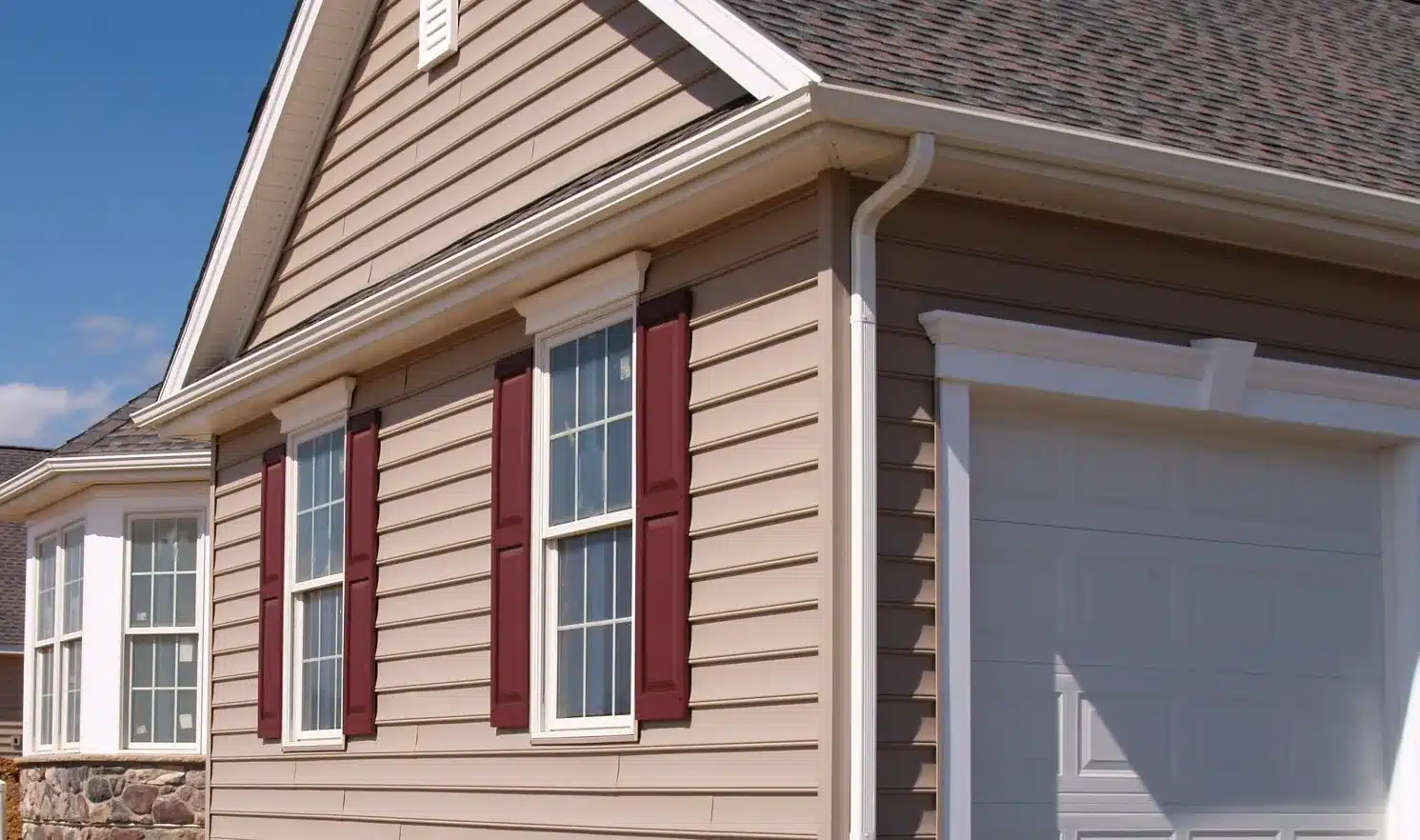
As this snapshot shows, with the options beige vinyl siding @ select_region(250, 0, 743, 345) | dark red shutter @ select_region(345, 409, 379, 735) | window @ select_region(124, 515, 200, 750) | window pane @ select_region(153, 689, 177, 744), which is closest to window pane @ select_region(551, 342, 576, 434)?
beige vinyl siding @ select_region(250, 0, 743, 345)

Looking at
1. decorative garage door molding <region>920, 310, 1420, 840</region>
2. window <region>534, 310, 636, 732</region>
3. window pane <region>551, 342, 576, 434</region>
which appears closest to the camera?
decorative garage door molding <region>920, 310, 1420, 840</region>

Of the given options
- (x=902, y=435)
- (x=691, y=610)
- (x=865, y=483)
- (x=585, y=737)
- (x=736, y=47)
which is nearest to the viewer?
(x=865, y=483)

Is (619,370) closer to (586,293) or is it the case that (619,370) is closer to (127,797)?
(586,293)

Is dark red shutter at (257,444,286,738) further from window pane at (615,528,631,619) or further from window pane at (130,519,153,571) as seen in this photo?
window pane at (615,528,631,619)

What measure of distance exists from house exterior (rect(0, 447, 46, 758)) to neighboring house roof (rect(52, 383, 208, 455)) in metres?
14.8

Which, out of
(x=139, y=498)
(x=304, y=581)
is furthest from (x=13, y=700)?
(x=304, y=581)

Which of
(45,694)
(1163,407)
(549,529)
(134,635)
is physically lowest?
(45,694)

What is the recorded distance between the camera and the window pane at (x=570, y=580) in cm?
908

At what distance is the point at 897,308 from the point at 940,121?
0.80 meters

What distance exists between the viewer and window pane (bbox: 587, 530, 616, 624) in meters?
8.80

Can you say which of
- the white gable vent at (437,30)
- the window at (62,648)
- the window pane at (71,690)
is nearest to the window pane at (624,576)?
the white gable vent at (437,30)

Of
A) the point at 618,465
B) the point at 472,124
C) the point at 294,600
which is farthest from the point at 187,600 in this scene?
the point at 618,465

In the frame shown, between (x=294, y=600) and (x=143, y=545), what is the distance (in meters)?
3.97

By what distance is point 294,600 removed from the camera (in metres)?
12.1
